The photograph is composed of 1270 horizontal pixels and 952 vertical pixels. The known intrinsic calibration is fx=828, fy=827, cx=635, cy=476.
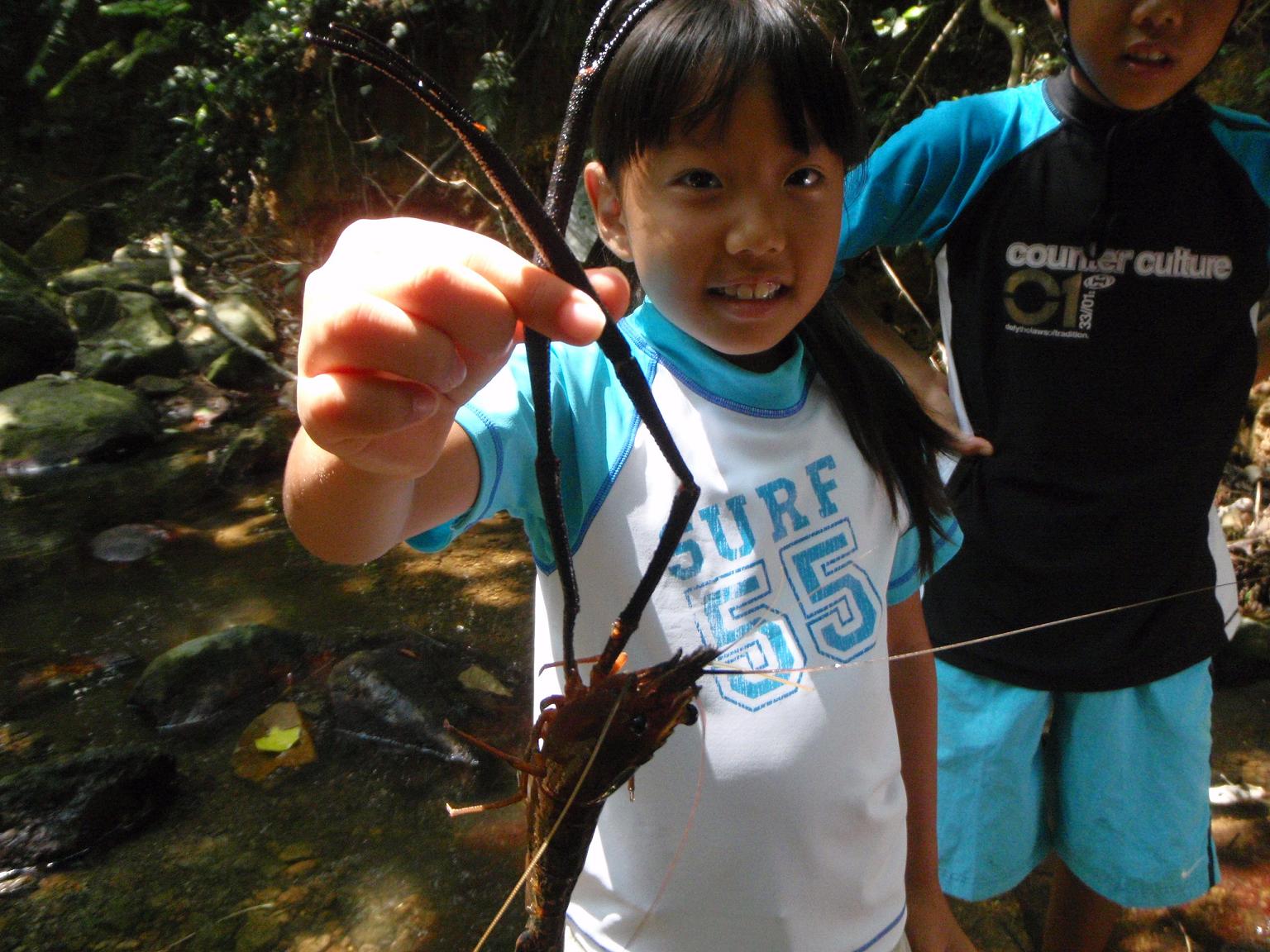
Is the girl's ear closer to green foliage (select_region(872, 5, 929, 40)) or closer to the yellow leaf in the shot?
the yellow leaf

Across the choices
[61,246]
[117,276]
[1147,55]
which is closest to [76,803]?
[1147,55]

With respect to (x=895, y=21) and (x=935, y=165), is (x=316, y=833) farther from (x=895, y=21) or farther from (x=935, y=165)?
(x=895, y=21)

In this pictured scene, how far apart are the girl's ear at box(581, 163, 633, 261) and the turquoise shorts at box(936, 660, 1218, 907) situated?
131 cm

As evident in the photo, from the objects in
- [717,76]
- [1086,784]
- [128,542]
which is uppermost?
[717,76]

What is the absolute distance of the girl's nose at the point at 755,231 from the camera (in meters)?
1.04

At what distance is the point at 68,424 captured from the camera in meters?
6.96

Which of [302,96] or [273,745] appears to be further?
[302,96]

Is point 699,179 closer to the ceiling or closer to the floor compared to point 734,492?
closer to the ceiling

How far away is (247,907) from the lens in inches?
109

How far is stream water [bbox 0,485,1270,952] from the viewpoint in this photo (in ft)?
8.83

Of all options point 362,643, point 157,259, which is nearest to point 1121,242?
point 362,643

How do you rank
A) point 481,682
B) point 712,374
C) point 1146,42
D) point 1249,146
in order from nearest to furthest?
point 712,374 < point 1146,42 < point 1249,146 < point 481,682

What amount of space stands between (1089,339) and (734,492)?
1034 millimetres

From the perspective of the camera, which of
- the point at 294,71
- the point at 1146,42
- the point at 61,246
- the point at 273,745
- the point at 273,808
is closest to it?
the point at 1146,42
